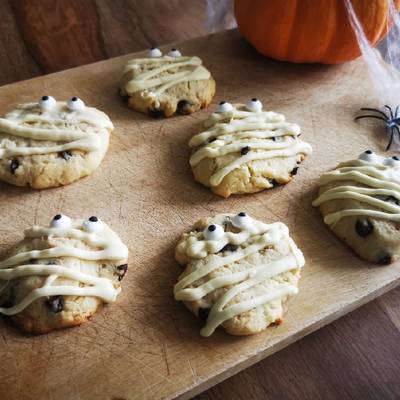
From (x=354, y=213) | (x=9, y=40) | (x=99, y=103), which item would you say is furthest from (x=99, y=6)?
(x=354, y=213)

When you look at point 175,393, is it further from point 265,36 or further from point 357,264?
point 265,36

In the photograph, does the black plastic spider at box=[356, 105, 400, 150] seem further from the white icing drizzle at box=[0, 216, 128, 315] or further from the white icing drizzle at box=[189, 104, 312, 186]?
the white icing drizzle at box=[0, 216, 128, 315]

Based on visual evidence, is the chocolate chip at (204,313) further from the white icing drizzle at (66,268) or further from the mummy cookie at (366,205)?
the mummy cookie at (366,205)

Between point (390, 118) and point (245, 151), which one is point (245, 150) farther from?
point (390, 118)

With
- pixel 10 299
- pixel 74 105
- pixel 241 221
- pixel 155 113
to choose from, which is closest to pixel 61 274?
pixel 10 299

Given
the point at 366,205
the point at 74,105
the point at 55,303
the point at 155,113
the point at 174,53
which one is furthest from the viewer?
the point at 174,53

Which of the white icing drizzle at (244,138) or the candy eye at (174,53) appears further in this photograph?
the candy eye at (174,53)

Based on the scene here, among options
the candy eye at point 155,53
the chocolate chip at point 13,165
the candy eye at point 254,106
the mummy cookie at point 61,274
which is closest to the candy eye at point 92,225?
the mummy cookie at point 61,274

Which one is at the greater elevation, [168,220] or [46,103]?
[46,103]
